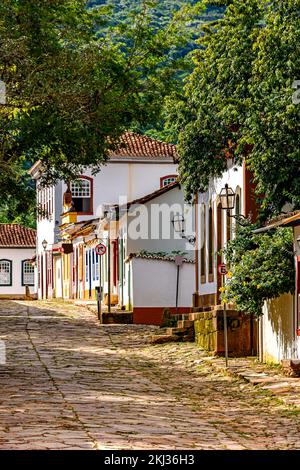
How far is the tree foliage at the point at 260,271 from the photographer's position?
68.7 ft

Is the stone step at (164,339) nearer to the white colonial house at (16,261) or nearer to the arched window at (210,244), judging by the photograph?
the arched window at (210,244)

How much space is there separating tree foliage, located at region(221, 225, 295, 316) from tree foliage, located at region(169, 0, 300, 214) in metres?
1.44

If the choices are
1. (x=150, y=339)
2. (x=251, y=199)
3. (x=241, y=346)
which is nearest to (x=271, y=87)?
(x=251, y=199)

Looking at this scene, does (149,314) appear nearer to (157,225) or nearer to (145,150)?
(157,225)

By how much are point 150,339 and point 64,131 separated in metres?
5.77

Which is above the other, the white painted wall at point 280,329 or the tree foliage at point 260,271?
the tree foliage at point 260,271

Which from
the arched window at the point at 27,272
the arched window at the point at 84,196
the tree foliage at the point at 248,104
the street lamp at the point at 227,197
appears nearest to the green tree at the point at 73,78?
the tree foliage at the point at 248,104

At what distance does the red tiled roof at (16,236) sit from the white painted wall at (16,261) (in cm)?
43

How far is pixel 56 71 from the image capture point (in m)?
28.0

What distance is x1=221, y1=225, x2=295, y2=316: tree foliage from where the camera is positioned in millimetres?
20953

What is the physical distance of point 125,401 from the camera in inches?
663

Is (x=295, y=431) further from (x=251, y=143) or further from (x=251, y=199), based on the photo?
(x=251, y=199)

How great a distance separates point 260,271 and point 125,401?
17.8ft

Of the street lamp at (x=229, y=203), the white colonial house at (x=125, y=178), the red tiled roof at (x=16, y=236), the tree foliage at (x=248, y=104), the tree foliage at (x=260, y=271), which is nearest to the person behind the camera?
the tree foliage at (x=260, y=271)
